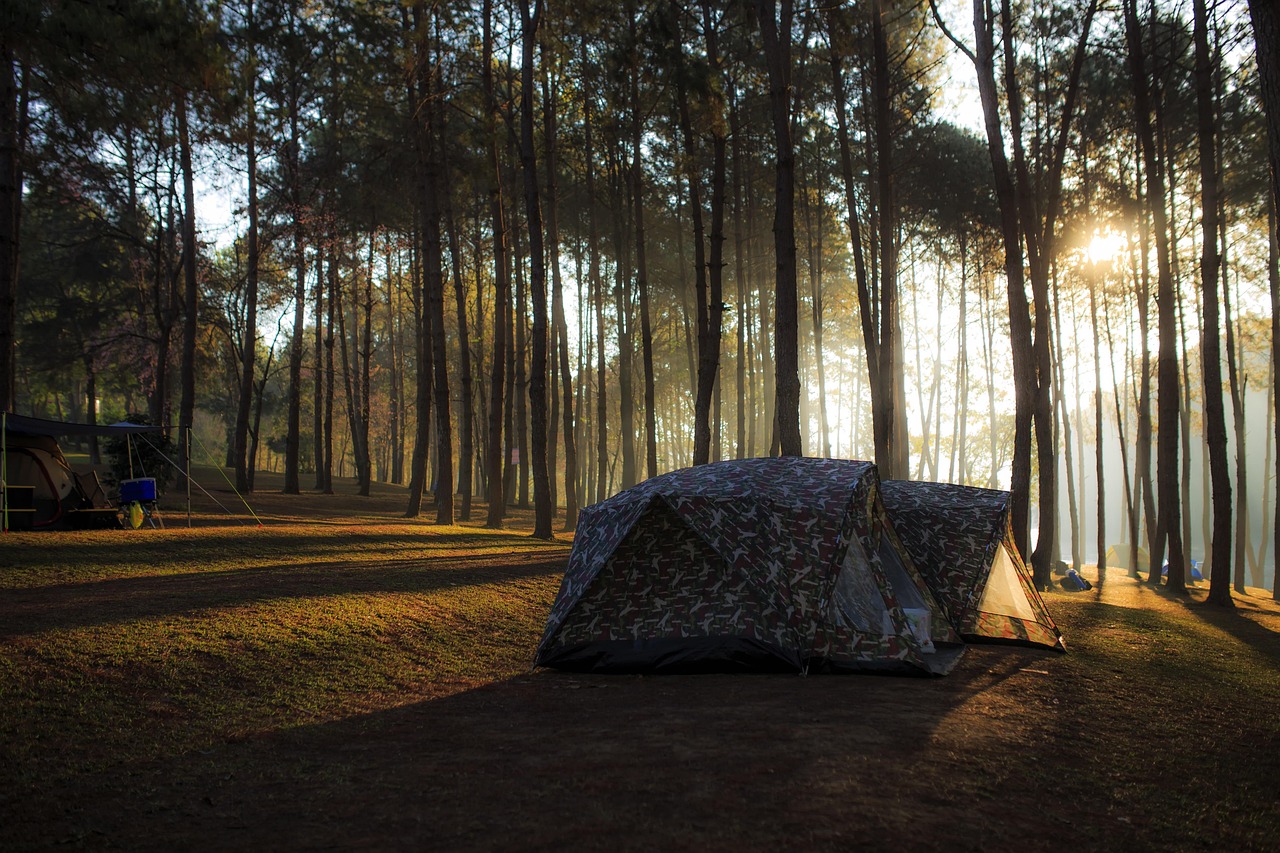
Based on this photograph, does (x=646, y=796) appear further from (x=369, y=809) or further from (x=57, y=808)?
(x=57, y=808)

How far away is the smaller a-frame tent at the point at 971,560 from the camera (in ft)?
32.9

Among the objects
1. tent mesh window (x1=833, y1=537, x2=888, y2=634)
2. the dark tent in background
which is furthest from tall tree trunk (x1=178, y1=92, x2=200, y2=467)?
tent mesh window (x1=833, y1=537, x2=888, y2=634)

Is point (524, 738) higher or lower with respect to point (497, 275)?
lower

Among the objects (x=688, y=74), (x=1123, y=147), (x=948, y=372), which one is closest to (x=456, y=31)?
(x=688, y=74)

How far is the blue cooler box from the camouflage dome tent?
31.3 feet

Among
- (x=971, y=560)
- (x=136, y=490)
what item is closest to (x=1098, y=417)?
(x=971, y=560)

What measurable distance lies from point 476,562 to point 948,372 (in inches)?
1405

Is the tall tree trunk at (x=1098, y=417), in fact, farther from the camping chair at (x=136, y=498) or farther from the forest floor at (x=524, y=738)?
the camping chair at (x=136, y=498)

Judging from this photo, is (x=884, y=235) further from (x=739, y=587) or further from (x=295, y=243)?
(x=295, y=243)

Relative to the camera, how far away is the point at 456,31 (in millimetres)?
20688

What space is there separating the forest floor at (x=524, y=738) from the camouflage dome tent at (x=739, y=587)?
0.28m

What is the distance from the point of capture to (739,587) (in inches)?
323

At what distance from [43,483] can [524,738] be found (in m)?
11.9

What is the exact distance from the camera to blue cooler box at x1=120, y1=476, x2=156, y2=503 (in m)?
14.8
